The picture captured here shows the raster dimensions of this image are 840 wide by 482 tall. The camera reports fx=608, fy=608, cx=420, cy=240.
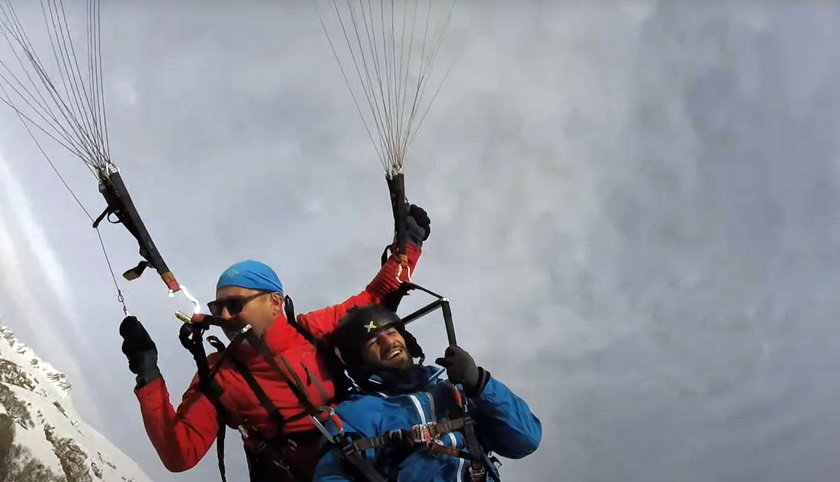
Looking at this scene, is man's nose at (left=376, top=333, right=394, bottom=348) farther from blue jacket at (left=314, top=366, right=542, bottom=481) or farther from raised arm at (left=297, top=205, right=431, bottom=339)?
raised arm at (left=297, top=205, right=431, bottom=339)

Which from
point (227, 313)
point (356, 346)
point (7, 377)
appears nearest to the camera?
point (356, 346)

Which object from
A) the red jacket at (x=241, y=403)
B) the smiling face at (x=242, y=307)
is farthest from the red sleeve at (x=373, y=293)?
the smiling face at (x=242, y=307)

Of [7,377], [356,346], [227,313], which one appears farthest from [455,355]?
[7,377]

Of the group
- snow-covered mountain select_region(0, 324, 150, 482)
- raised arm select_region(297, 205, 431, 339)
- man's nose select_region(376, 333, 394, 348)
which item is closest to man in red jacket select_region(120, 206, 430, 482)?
raised arm select_region(297, 205, 431, 339)

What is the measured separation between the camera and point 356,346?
15.7 feet

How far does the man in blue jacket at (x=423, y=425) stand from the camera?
4113 mm

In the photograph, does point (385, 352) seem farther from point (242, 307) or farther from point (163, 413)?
→ point (163, 413)

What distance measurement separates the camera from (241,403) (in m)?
4.87

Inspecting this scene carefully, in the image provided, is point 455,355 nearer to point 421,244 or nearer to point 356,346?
point 356,346

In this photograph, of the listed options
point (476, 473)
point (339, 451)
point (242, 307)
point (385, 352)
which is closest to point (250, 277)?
point (242, 307)

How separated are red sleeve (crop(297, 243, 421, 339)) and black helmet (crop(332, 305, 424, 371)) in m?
0.83

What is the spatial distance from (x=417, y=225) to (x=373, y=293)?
3.08ft

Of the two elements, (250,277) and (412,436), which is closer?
(412,436)

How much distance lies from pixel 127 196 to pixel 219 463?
2410 mm
